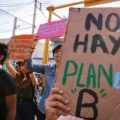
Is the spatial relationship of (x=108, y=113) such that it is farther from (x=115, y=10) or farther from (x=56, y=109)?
(x=115, y=10)

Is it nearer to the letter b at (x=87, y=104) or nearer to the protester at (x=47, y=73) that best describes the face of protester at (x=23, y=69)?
the protester at (x=47, y=73)

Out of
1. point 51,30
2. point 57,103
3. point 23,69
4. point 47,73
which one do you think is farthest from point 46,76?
point 57,103

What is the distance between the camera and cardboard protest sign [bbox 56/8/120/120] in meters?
1.62

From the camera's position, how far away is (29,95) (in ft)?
17.5

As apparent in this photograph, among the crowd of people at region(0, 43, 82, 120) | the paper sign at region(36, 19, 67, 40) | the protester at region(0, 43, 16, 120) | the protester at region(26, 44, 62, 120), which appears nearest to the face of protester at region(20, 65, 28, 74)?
the crowd of people at region(0, 43, 82, 120)

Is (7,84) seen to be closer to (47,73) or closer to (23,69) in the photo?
(47,73)

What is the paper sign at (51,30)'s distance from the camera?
5984 mm

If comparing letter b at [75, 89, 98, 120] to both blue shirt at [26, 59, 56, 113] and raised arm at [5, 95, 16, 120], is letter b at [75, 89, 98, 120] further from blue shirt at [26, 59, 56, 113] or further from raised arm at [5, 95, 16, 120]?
blue shirt at [26, 59, 56, 113]

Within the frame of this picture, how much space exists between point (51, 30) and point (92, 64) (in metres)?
4.49

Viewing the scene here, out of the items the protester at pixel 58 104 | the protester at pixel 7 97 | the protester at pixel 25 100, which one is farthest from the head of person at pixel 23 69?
the protester at pixel 58 104

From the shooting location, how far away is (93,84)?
1650mm

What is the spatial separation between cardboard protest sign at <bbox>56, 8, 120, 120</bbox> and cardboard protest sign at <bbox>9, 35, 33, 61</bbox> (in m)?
3.30

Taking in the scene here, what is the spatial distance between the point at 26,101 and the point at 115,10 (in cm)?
382

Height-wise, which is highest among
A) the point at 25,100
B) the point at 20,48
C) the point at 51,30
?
the point at 51,30
